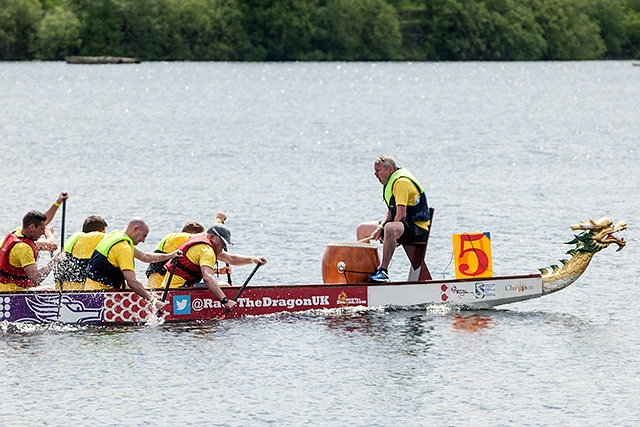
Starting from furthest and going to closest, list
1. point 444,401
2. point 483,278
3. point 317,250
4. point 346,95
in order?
point 346,95
point 317,250
point 483,278
point 444,401

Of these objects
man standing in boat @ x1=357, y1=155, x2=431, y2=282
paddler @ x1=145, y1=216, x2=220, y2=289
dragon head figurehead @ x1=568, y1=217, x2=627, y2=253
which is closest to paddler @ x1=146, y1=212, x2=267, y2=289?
paddler @ x1=145, y1=216, x2=220, y2=289

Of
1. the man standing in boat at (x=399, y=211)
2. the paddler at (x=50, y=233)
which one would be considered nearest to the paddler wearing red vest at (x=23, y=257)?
the paddler at (x=50, y=233)

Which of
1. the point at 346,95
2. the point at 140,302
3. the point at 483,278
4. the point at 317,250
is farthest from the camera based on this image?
the point at 346,95

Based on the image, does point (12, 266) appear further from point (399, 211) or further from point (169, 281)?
point (399, 211)

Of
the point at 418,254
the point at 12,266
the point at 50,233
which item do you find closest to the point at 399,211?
the point at 418,254

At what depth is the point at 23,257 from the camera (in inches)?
677

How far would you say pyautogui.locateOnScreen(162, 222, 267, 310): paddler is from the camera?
56.4 ft

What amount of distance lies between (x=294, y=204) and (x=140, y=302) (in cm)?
1551

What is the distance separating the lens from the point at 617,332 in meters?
18.2

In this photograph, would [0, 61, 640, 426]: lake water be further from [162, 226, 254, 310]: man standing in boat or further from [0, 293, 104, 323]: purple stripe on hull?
[162, 226, 254, 310]: man standing in boat

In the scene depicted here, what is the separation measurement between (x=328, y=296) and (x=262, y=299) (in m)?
0.93

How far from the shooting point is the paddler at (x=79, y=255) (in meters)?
17.2

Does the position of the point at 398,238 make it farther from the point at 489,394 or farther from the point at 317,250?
the point at 317,250

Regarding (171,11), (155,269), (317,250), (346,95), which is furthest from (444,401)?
(171,11)
